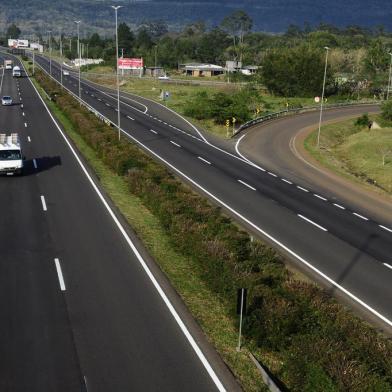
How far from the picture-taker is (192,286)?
1856cm

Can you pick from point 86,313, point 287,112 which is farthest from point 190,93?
point 86,313

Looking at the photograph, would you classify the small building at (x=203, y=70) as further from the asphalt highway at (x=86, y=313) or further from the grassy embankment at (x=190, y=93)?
the asphalt highway at (x=86, y=313)

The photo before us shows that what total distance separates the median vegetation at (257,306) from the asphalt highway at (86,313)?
2.79 ft

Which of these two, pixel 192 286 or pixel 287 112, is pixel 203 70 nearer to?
pixel 287 112

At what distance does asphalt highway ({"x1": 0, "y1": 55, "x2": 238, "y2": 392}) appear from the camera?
13062mm

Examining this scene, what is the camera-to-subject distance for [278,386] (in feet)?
41.3

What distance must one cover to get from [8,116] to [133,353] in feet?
185

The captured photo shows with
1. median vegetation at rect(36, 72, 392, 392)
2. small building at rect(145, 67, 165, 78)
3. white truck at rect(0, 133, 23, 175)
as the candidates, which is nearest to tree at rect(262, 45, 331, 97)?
small building at rect(145, 67, 165, 78)

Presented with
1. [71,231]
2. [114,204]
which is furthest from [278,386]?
[114,204]

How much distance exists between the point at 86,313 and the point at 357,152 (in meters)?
43.7

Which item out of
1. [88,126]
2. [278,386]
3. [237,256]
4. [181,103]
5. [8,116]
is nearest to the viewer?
[278,386]

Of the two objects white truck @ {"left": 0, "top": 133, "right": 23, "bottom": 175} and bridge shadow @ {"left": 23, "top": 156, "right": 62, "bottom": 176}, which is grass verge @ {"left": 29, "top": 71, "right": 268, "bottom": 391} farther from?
bridge shadow @ {"left": 23, "top": 156, "right": 62, "bottom": 176}

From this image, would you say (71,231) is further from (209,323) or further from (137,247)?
(209,323)

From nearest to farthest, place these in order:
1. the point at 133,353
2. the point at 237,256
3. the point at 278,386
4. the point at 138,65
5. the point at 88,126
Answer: the point at 278,386 < the point at 133,353 < the point at 237,256 < the point at 88,126 < the point at 138,65
